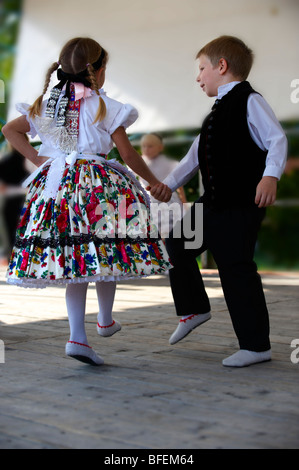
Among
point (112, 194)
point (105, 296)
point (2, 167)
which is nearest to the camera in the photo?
point (112, 194)

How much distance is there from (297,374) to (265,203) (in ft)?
1.83

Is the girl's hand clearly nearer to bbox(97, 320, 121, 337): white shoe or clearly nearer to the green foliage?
bbox(97, 320, 121, 337): white shoe

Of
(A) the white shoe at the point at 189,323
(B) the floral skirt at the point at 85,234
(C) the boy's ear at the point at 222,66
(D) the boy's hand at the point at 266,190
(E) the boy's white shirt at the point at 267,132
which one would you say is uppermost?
(C) the boy's ear at the point at 222,66

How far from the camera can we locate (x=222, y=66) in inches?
99.3

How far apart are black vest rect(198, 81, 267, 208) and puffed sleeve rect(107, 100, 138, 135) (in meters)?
0.27

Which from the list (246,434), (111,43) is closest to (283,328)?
(246,434)

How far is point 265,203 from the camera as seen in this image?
91.7 inches

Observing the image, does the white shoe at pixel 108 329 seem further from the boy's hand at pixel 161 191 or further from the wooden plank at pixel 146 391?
the boy's hand at pixel 161 191

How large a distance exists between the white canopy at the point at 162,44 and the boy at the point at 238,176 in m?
3.87

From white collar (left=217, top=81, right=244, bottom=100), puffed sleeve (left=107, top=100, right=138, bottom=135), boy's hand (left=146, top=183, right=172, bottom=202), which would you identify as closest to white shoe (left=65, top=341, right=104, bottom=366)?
boy's hand (left=146, top=183, right=172, bottom=202)

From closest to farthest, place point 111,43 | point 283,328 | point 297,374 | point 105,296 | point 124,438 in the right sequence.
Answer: point 124,438 → point 297,374 → point 105,296 → point 283,328 → point 111,43

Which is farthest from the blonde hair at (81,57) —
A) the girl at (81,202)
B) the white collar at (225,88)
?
the white collar at (225,88)

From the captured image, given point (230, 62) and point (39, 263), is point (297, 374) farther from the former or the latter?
point (230, 62)

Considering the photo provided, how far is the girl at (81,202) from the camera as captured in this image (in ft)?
7.73
